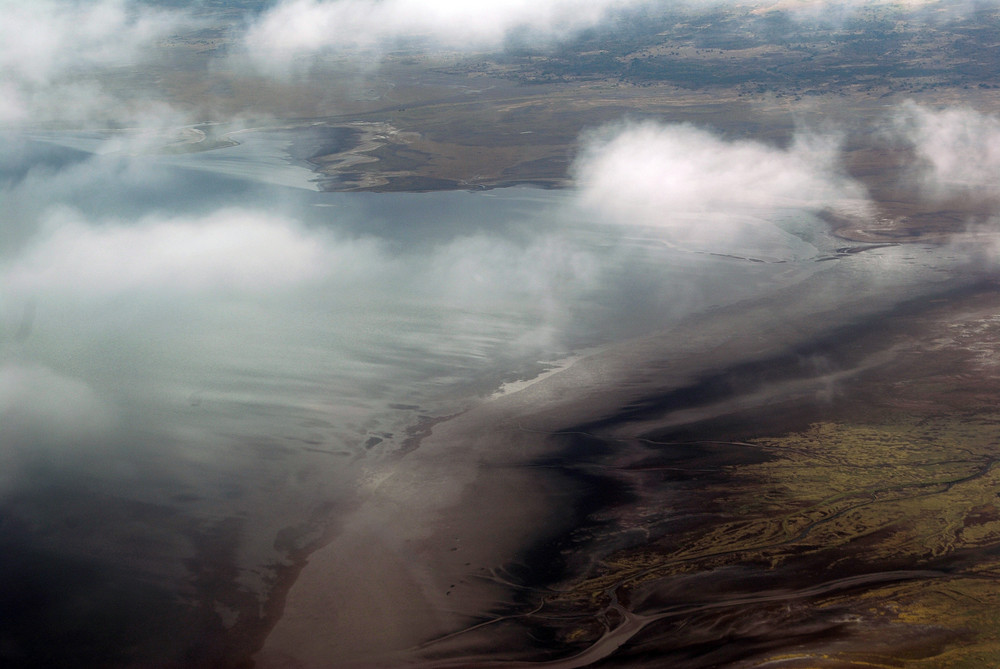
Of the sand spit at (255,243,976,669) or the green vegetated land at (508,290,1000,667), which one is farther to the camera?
the sand spit at (255,243,976,669)

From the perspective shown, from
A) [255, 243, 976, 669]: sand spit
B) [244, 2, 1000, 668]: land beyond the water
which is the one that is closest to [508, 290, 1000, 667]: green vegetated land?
[244, 2, 1000, 668]: land beyond the water

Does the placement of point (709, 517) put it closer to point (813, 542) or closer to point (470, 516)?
point (813, 542)

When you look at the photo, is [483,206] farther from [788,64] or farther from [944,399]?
[788,64]

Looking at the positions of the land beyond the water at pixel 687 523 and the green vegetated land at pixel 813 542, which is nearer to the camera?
the green vegetated land at pixel 813 542

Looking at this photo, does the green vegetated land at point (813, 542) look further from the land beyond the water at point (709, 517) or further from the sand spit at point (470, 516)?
the sand spit at point (470, 516)

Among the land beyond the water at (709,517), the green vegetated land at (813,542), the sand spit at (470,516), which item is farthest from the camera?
the sand spit at (470,516)

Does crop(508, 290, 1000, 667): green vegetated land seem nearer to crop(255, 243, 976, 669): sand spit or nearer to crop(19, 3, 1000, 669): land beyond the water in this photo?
crop(19, 3, 1000, 669): land beyond the water

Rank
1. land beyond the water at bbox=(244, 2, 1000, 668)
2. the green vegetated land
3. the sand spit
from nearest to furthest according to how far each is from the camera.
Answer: the green vegetated land
land beyond the water at bbox=(244, 2, 1000, 668)
the sand spit

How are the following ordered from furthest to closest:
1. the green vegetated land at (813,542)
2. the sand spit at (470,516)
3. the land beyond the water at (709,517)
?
the sand spit at (470,516), the land beyond the water at (709,517), the green vegetated land at (813,542)

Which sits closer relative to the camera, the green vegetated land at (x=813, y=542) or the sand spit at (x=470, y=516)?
the green vegetated land at (x=813, y=542)

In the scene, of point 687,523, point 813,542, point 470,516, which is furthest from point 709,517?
point 470,516

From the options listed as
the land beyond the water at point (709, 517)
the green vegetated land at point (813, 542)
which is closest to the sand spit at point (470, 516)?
the land beyond the water at point (709, 517)
